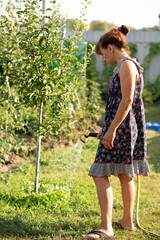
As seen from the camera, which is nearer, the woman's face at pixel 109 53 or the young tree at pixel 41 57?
the woman's face at pixel 109 53

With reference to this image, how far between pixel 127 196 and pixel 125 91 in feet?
2.80

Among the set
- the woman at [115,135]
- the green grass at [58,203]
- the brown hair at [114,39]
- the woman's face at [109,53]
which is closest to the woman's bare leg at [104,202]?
the woman at [115,135]

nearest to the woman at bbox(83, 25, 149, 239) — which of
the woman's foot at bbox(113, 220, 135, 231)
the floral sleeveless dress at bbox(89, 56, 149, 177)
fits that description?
the floral sleeveless dress at bbox(89, 56, 149, 177)

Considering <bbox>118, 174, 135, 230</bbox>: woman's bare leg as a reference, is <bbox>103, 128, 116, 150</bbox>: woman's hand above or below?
above

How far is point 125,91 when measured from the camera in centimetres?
266

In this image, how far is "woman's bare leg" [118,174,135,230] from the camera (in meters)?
2.90

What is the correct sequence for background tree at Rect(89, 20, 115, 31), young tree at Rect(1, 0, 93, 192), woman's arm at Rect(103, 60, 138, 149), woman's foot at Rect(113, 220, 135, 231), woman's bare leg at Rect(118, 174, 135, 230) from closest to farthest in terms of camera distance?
woman's arm at Rect(103, 60, 138, 149) < woman's bare leg at Rect(118, 174, 135, 230) < woman's foot at Rect(113, 220, 135, 231) < young tree at Rect(1, 0, 93, 192) < background tree at Rect(89, 20, 115, 31)

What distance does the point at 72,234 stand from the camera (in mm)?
2955

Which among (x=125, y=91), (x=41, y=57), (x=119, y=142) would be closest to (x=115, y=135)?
(x=119, y=142)

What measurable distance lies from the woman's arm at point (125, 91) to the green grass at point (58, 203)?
0.90m

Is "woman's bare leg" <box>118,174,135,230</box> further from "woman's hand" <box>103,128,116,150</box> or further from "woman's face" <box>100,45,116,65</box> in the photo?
"woman's face" <box>100,45,116,65</box>

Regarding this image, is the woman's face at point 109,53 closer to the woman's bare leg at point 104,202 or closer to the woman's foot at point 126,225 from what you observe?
the woman's bare leg at point 104,202

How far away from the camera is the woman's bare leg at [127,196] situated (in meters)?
2.90

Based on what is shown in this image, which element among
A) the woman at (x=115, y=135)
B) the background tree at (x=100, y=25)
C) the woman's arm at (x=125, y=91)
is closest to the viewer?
the woman's arm at (x=125, y=91)
